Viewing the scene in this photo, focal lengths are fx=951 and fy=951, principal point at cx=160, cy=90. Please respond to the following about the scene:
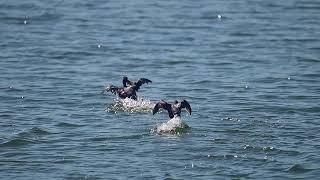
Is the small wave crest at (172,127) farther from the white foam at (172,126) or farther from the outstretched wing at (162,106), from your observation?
the outstretched wing at (162,106)

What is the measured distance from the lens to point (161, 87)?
3275 cm

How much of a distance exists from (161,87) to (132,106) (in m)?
4.17

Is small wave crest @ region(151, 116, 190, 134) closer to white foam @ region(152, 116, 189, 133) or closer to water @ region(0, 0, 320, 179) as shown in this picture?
white foam @ region(152, 116, 189, 133)

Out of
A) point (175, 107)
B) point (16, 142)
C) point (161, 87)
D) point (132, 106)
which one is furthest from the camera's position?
point (161, 87)

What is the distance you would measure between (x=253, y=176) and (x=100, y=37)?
2205cm

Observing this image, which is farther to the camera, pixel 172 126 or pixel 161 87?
pixel 161 87

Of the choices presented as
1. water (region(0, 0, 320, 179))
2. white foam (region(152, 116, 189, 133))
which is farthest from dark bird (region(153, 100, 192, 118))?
water (region(0, 0, 320, 179))

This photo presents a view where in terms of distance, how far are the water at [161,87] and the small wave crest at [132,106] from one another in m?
0.08

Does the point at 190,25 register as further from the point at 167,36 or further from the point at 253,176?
the point at 253,176

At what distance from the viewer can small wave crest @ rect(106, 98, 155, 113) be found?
28544 millimetres

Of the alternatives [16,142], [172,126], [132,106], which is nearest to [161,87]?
[132,106]

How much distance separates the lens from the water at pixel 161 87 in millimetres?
23375

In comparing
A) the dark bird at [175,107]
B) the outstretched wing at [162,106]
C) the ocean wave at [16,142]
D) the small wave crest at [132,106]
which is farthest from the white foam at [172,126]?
the ocean wave at [16,142]

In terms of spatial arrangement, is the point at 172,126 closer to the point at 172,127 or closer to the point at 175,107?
the point at 172,127
